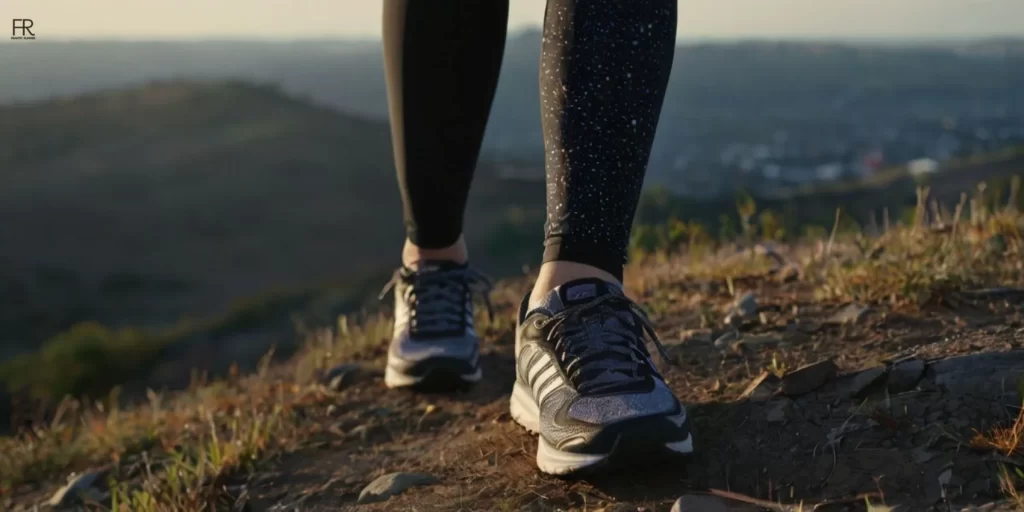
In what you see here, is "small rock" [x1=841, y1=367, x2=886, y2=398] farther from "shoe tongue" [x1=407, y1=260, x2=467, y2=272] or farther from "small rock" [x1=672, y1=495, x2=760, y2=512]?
"shoe tongue" [x1=407, y1=260, x2=467, y2=272]

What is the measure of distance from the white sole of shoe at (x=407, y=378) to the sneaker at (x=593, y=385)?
0.49 m

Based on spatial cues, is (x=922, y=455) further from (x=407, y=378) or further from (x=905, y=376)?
(x=407, y=378)

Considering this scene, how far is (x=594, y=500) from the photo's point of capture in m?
1.32

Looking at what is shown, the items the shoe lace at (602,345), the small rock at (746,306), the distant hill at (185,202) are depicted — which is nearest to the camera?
the shoe lace at (602,345)

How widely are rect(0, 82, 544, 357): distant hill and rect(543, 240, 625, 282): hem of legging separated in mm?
28516

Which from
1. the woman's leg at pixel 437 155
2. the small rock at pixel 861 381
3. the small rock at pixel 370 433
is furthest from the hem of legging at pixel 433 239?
the small rock at pixel 861 381

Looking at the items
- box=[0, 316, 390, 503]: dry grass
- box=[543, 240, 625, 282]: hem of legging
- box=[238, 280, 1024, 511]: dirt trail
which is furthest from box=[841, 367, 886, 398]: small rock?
box=[0, 316, 390, 503]: dry grass

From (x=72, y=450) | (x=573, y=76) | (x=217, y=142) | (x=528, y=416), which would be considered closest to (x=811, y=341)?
(x=528, y=416)

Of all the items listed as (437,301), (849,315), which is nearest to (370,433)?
(437,301)

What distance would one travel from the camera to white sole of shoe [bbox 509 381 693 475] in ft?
4.31

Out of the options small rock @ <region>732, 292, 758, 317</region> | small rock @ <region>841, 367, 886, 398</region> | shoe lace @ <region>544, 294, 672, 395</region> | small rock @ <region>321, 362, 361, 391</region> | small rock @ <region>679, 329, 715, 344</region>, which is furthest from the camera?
small rock @ <region>321, 362, 361, 391</region>

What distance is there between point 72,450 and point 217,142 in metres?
44.2

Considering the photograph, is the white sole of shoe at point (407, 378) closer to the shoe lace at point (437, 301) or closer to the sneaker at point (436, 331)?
the sneaker at point (436, 331)

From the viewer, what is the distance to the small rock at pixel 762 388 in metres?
1.55
